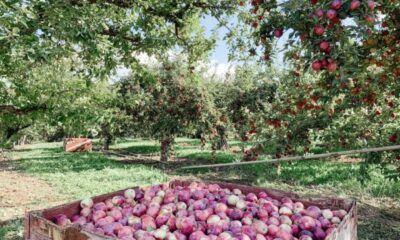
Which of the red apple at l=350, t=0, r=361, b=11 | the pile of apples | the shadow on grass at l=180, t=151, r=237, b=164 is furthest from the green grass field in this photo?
the red apple at l=350, t=0, r=361, b=11

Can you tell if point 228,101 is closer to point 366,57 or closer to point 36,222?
point 366,57

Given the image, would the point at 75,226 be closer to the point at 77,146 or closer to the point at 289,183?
the point at 289,183

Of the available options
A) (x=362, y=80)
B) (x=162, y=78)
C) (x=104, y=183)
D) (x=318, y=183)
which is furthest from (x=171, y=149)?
(x=362, y=80)

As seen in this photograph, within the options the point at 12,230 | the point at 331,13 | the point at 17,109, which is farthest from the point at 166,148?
the point at 331,13

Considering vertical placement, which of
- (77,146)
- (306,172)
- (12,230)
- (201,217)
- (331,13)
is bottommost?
(12,230)

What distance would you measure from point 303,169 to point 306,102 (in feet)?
18.4

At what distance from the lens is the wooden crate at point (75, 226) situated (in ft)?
6.57

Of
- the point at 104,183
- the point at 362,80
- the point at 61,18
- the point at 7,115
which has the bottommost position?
the point at 104,183

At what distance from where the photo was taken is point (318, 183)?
32.3 ft

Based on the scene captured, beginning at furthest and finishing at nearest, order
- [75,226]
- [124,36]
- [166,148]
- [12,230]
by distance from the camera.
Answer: [166,148], [124,36], [12,230], [75,226]

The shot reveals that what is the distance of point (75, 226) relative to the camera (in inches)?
78.7

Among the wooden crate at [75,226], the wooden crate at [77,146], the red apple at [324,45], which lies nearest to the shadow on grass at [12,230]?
the wooden crate at [75,226]

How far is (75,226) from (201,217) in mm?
734

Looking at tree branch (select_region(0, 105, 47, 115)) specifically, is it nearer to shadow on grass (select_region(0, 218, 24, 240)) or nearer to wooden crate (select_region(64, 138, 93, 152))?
shadow on grass (select_region(0, 218, 24, 240))
